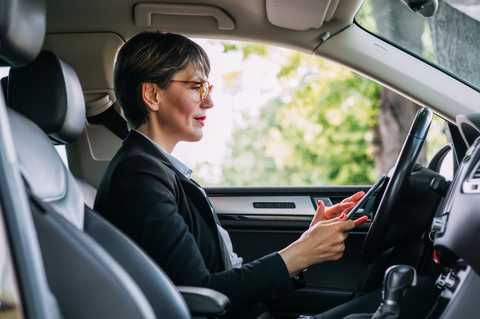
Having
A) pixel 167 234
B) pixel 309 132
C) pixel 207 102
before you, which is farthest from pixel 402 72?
pixel 309 132

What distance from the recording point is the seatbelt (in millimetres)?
2275

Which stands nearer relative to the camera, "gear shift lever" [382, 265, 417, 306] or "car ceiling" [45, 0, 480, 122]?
"gear shift lever" [382, 265, 417, 306]

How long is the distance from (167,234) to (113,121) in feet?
3.72

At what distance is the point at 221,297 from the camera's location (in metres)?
1.14

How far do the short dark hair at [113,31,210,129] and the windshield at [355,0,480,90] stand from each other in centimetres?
72

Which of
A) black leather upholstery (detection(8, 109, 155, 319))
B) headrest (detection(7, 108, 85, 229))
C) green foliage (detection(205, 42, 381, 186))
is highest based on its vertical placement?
headrest (detection(7, 108, 85, 229))

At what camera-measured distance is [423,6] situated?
66.4 inches

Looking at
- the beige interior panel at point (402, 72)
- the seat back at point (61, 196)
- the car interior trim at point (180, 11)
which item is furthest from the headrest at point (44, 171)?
the beige interior panel at point (402, 72)

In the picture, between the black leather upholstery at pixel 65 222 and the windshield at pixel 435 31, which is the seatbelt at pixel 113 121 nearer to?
the black leather upholstery at pixel 65 222

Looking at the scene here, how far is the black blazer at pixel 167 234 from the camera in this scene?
4.25 feet

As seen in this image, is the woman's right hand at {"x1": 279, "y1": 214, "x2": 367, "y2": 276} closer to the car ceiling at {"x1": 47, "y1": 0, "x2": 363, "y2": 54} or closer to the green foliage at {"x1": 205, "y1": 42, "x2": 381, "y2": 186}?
the car ceiling at {"x1": 47, "y1": 0, "x2": 363, "y2": 54}

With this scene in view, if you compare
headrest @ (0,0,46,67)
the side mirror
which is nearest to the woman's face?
headrest @ (0,0,46,67)

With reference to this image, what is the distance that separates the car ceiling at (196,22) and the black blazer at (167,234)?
0.83m

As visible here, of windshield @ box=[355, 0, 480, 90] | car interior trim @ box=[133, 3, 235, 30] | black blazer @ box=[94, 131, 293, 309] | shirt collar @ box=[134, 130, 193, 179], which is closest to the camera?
black blazer @ box=[94, 131, 293, 309]
